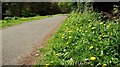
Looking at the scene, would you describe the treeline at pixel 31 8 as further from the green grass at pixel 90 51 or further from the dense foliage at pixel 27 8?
the green grass at pixel 90 51

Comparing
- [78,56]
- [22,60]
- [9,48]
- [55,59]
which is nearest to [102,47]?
[78,56]

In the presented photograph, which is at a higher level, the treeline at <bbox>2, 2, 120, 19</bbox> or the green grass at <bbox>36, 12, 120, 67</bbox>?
the green grass at <bbox>36, 12, 120, 67</bbox>

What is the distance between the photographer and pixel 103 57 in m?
4.89

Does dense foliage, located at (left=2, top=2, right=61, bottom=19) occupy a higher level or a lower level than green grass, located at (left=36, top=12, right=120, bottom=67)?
lower

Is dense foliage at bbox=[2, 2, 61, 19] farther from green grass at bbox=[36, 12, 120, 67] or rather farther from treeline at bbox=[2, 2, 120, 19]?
green grass at bbox=[36, 12, 120, 67]

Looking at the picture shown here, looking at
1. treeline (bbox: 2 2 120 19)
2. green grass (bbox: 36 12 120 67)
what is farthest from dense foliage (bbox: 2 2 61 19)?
green grass (bbox: 36 12 120 67)

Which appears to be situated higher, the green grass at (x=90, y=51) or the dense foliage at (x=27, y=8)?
the green grass at (x=90, y=51)

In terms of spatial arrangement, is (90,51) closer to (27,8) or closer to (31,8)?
(27,8)

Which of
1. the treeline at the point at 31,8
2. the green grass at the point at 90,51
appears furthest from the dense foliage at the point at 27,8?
the green grass at the point at 90,51

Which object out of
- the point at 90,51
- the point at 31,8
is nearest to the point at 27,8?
the point at 31,8

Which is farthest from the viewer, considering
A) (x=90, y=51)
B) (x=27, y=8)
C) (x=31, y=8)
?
(x=31, y=8)

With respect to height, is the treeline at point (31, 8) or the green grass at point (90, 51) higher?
the green grass at point (90, 51)

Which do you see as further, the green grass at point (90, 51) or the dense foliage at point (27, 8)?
the dense foliage at point (27, 8)

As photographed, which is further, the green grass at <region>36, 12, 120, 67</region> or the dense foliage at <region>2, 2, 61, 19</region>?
the dense foliage at <region>2, 2, 61, 19</region>
